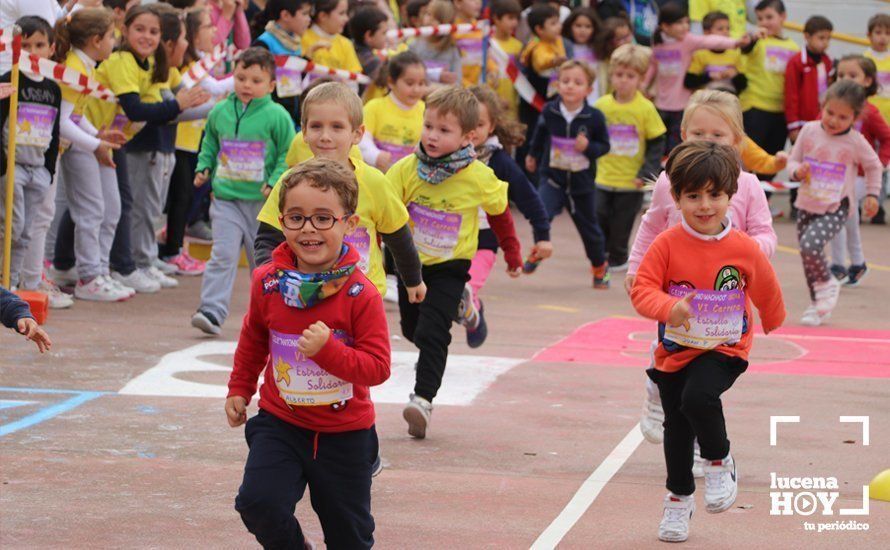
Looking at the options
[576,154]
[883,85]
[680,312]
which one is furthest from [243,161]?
[883,85]

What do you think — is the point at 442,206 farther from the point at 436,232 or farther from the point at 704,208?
the point at 704,208

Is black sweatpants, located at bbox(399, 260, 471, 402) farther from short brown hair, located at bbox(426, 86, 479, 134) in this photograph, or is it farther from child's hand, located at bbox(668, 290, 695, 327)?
child's hand, located at bbox(668, 290, 695, 327)

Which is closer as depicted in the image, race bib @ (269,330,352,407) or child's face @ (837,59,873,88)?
race bib @ (269,330,352,407)

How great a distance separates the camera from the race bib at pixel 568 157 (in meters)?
13.3

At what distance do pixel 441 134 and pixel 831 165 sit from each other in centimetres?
454

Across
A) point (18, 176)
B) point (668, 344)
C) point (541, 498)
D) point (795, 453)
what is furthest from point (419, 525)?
point (18, 176)

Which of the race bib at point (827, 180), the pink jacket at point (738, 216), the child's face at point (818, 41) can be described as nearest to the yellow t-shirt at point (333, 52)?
the race bib at point (827, 180)

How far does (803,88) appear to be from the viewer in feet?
55.9

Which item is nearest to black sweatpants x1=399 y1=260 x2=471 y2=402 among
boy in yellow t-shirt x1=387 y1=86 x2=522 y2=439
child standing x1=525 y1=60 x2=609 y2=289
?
boy in yellow t-shirt x1=387 y1=86 x2=522 y2=439

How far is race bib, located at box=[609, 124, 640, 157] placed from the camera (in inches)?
545

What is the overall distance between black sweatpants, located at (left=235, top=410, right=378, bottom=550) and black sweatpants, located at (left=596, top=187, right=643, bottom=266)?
Result: 927cm

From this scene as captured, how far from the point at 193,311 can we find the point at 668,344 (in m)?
5.98

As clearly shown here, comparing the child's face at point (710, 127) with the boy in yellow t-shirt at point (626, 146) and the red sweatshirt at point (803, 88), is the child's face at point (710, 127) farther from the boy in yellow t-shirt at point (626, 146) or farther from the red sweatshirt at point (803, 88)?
the red sweatshirt at point (803, 88)

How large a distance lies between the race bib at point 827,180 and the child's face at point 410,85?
2.87 m
